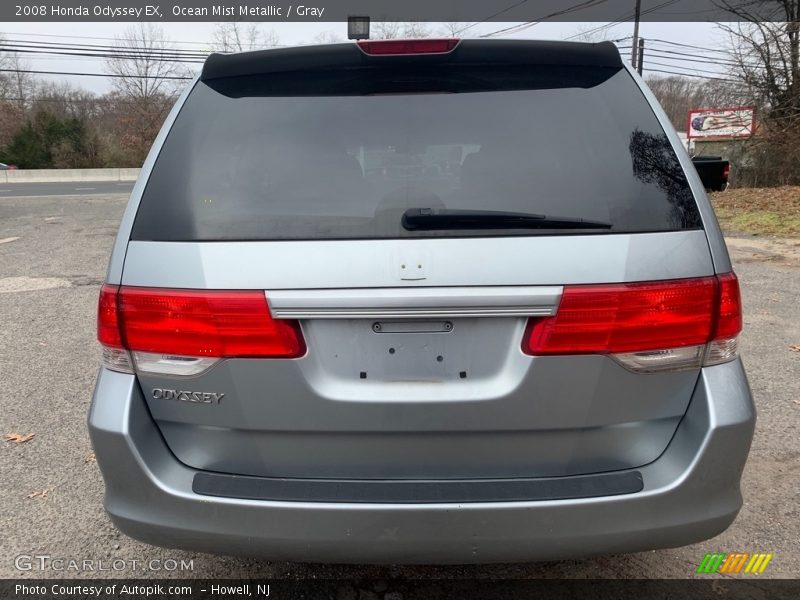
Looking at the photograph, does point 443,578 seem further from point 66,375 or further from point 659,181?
point 66,375

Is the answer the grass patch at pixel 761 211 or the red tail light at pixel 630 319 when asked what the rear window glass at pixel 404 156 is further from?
the grass patch at pixel 761 211

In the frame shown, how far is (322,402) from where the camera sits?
64.7 inches

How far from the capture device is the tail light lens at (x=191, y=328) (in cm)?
161

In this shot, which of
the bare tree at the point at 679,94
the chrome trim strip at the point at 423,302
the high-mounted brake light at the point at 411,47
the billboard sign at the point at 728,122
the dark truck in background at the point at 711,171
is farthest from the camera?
the bare tree at the point at 679,94

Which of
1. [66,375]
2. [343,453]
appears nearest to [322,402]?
[343,453]

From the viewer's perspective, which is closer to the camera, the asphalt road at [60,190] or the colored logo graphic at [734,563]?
the colored logo graphic at [734,563]

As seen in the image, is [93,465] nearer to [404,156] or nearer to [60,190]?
[404,156]

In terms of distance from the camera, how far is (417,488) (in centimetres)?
169

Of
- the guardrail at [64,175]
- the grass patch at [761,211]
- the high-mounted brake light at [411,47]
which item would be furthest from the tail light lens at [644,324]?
the guardrail at [64,175]

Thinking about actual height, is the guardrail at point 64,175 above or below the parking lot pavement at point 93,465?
below

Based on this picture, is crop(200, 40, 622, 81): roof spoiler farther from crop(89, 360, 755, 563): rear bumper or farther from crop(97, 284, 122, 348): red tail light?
crop(89, 360, 755, 563): rear bumper

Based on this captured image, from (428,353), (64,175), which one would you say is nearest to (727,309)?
(428,353)

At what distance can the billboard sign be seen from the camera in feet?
62.3

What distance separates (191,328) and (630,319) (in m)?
1.22
